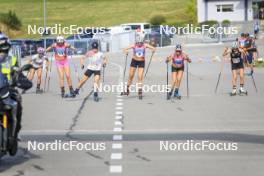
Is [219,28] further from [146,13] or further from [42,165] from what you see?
[42,165]

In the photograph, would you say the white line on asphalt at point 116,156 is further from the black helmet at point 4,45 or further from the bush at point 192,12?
the bush at point 192,12

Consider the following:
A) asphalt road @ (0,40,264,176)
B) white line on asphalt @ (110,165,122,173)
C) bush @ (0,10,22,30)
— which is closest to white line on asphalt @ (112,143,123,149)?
asphalt road @ (0,40,264,176)

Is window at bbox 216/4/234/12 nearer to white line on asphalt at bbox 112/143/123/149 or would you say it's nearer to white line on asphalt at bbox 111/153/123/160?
white line on asphalt at bbox 112/143/123/149

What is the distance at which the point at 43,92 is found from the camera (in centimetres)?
2472

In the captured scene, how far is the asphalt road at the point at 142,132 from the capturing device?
10.5 meters

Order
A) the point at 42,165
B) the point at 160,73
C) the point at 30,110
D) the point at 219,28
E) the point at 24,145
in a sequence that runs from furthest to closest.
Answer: the point at 219,28
the point at 160,73
the point at 30,110
the point at 24,145
the point at 42,165

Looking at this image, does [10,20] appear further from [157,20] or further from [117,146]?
[117,146]

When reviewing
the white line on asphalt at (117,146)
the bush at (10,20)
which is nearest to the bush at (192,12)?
the bush at (10,20)

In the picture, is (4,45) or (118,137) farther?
(118,137)

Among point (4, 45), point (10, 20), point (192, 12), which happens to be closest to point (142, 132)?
point (4, 45)

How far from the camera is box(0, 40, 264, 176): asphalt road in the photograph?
10.5 m

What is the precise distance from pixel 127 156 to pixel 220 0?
68891 millimetres

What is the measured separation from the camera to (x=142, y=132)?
14445 millimetres

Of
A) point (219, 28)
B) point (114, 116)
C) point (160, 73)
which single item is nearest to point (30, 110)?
point (114, 116)
